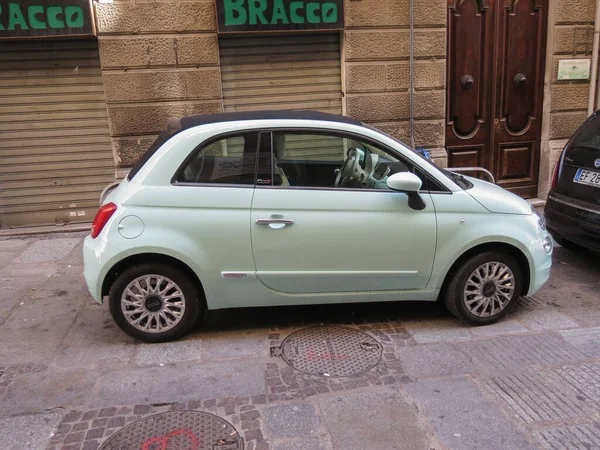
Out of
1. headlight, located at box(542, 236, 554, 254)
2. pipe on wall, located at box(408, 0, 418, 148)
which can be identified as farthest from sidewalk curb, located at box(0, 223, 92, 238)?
headlight, located at box(542, 236, 554, 254)

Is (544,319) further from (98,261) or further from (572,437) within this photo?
(98,261)

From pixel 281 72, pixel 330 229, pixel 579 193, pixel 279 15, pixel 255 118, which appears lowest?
pixel 579 193

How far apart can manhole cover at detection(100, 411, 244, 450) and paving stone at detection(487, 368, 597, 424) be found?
1.65 metres

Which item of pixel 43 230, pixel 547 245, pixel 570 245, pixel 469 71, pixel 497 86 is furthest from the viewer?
pixel 497 86

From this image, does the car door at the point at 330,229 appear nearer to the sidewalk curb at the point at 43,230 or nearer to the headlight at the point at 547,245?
the headlight at the point at 547,245

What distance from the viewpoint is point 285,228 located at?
3.81m

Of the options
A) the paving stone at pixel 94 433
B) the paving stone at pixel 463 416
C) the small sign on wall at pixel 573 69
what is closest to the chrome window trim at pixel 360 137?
the paving stone at pixel 463 416

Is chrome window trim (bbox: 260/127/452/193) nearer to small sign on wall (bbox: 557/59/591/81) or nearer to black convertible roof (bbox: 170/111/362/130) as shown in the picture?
black convertible roof (bbox: 170/111/362/130)

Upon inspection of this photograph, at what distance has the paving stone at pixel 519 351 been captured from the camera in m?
3.63

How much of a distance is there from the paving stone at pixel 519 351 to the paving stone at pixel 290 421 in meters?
1.30

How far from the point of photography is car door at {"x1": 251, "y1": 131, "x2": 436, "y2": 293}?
12.5 feet

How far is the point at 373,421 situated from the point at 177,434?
1117 mm

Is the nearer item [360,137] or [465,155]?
[360,137]

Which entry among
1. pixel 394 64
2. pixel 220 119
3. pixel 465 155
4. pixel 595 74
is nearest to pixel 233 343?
pixel 220 119
